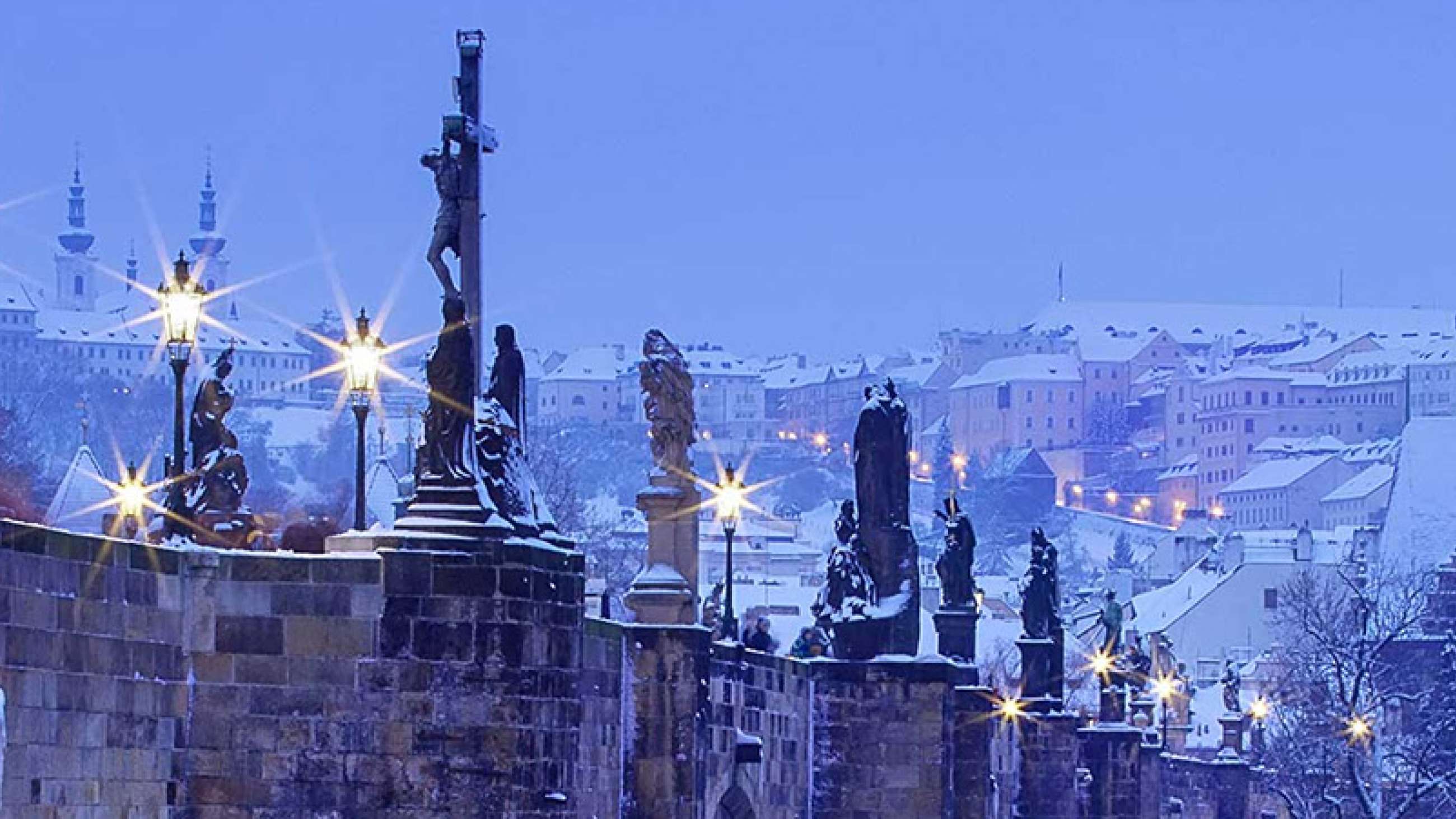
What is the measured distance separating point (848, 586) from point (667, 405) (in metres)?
8.30

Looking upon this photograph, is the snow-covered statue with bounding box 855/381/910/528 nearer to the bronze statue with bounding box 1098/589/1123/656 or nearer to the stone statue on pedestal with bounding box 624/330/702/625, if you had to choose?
the stone statue on pedestal with bounding box 624/330/702/625

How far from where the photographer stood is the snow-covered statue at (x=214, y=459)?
30.2 meters

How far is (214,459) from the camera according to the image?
30.4 metres

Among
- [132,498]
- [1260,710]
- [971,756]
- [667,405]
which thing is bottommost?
[971,756]

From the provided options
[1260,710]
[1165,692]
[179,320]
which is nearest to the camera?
[179,320]

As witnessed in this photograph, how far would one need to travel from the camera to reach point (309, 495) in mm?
159000

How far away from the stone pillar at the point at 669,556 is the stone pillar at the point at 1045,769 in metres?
23.2

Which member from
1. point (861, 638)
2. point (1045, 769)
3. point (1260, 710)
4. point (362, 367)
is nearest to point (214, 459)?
point (362, 367)

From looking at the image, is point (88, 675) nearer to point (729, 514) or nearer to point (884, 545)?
point (729, 514)

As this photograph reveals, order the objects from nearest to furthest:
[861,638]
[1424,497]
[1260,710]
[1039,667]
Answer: [861,638] < [1039,667] < [1260,710] < [1424,497]

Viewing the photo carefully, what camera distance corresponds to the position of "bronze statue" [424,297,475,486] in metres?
22.2

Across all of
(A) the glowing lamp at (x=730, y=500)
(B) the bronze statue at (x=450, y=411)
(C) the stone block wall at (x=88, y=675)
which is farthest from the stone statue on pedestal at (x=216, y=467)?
(C) the stone block wall at (x=88, y=675)

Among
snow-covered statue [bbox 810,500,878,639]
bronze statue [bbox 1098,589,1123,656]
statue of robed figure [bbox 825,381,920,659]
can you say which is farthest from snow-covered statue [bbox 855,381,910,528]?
bronze statue [bbox 1098,589,1123,656]

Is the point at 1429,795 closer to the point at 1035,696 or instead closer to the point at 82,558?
the point at 1035,696
